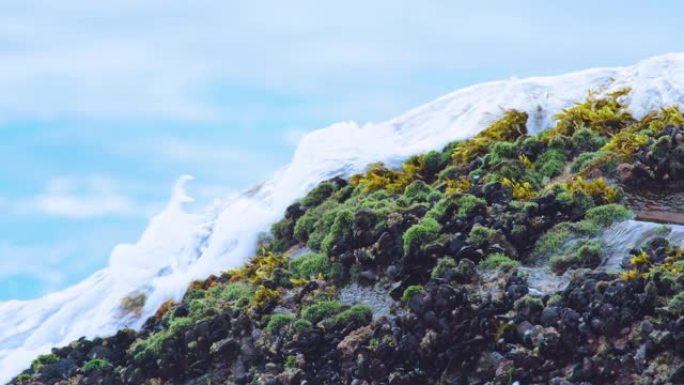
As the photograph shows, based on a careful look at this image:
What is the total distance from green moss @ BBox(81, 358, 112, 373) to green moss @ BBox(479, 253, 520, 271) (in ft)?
13.8

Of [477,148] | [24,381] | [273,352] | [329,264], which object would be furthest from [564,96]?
[24,381]

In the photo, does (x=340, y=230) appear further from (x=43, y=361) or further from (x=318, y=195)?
(x=43, y=361)

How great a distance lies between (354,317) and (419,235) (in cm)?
109

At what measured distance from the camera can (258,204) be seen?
16891mm

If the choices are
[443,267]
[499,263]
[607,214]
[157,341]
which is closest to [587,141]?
[607,214]

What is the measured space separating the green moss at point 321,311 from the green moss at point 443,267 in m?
0.97

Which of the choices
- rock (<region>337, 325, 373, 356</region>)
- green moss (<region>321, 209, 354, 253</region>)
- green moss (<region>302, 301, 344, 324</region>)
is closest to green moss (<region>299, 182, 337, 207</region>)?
green moss (<region>321, 209, 354, 253</region>)

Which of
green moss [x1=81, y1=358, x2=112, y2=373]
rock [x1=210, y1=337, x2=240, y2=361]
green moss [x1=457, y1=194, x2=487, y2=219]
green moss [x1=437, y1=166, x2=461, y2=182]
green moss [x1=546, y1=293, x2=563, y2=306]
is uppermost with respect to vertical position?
green moss [x1=437, y1=166, x2=461, y2=182]

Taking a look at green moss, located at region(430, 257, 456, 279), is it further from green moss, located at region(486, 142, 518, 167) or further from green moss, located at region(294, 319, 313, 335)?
green moss, located at region(486, 142, 518, 167)

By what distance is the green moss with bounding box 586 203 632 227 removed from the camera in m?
12.3

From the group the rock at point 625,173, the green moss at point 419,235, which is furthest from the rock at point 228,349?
the rock at point 625,173

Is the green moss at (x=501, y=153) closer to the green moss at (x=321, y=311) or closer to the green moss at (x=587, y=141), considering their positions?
the green moss at (x=587, y=141)

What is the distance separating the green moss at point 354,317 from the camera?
39.7 feet

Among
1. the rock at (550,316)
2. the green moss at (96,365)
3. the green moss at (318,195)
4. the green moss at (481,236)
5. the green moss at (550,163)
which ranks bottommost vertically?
the rock at (550,316)
